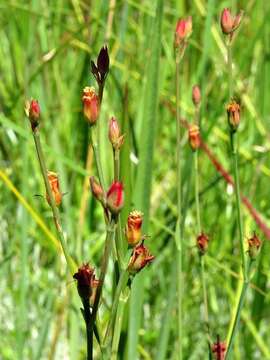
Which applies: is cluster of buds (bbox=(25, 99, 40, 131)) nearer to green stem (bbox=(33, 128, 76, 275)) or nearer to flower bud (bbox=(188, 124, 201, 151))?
green stem (bbox=(33, 128, 76, 275))

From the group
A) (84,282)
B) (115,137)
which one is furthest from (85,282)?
(115,137)

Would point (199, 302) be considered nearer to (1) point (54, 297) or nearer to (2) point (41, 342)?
(1) point (54, 297)

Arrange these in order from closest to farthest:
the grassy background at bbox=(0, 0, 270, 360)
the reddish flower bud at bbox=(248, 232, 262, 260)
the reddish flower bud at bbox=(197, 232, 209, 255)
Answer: the reddish flower bud at bbox=(248, 232, 262, 260), the reddish flower bud at bbox=(197, 232, 209, 255), the grassy background at bbox=(0, 0, 270, 360)

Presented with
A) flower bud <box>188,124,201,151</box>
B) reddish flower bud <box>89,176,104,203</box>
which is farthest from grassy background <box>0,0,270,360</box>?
reddish flower bud <box>89,176,104,203</box>

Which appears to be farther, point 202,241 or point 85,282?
point 202,241

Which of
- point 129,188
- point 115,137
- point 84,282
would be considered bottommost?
point 84,282

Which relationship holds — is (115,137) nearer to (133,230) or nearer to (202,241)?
(133,230)
